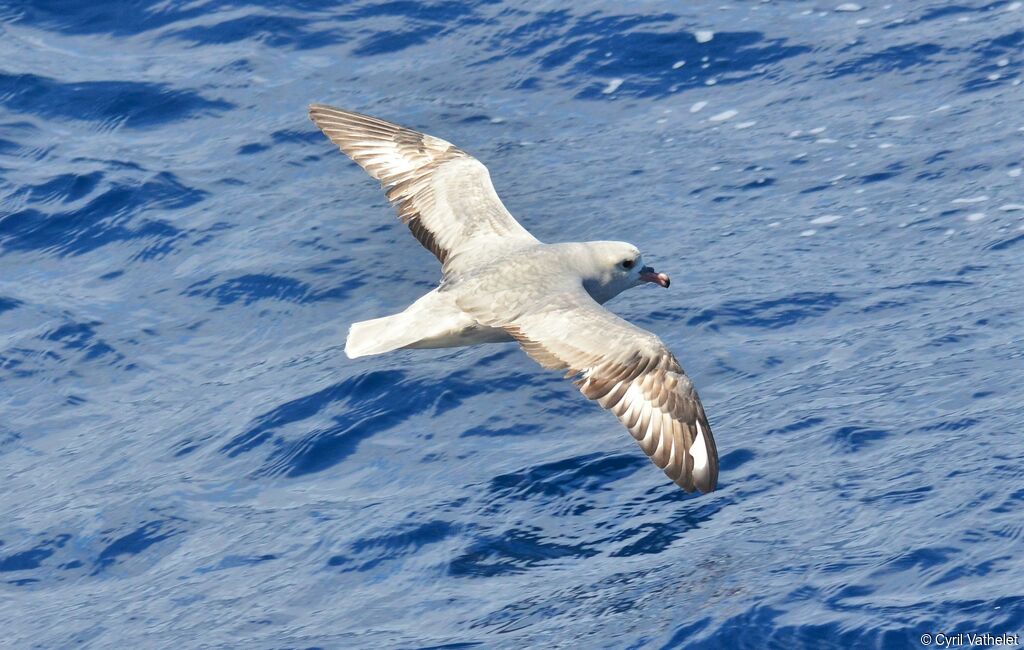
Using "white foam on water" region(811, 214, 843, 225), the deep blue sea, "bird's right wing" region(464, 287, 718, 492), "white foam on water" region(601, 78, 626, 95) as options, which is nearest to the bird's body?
"bird's right wing" region(464, 287, 718, 492)

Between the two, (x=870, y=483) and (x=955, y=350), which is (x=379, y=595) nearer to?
(x=870, y=483)

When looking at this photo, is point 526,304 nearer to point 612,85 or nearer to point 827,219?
point 827,219

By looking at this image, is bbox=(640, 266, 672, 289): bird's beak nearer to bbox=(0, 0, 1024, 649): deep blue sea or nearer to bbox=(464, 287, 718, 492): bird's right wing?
bbox=(0, 0, 1024, 649): deep blue sea

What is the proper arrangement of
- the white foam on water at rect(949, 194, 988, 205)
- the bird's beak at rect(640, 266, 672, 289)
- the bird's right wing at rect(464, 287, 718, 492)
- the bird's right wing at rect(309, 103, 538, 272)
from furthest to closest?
the white foam on water at rect(949, 194, 988, 205) < the bird's right wing at rect(309, 103, 538, 272) < the bird's beak at rect(640, 266, 672, 289) < the bird's right wing at rect(464, 287, 718, 492)

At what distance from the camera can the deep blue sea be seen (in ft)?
28.8

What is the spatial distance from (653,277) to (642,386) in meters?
1.68

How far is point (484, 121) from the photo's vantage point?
46.9 feet

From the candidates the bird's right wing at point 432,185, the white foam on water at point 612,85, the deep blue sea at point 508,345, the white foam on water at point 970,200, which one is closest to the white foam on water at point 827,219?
the deep blue sea at point 508,345

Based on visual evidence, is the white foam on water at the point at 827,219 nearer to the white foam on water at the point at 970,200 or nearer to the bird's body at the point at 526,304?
the white foam on water at the point at 970,200

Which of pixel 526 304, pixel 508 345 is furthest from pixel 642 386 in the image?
pixel 508 345

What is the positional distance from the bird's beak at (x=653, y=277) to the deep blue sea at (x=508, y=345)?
0.76 m

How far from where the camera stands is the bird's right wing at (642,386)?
356 inches

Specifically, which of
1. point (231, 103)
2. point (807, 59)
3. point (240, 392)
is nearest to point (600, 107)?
point (807, 59)

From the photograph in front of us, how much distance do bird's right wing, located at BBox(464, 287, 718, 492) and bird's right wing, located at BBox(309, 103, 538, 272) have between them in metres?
1.55
